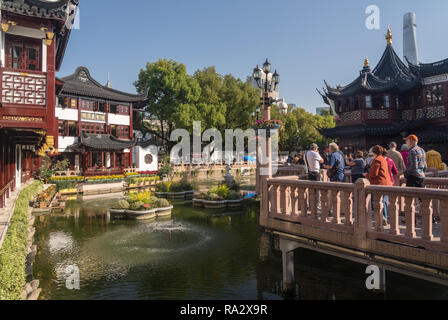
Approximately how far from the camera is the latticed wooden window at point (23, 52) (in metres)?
12.7

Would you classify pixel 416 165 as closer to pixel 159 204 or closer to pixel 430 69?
pixel 159 204

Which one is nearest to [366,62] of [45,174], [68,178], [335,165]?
[335,165]

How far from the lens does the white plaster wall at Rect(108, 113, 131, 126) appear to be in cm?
3791

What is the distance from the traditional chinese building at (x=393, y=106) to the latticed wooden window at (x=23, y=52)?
21.8m

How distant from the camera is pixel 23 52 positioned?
12766 millimetres

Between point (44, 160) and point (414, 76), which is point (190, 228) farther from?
point (44, 160)

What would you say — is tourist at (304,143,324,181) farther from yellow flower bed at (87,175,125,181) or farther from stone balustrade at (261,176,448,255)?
yellow flower bed at (87,175,125,181)

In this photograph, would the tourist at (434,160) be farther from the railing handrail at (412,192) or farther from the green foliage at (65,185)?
the green foliage at (65,185)

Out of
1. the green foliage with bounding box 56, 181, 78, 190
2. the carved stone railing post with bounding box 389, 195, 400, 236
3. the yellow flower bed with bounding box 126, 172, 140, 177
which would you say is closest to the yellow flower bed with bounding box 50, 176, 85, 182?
the green foliage with bounding box 56, 181, 78, 190

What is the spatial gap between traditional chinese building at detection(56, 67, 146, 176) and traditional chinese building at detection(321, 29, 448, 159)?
913 inches

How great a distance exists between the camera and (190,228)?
14.8 m
